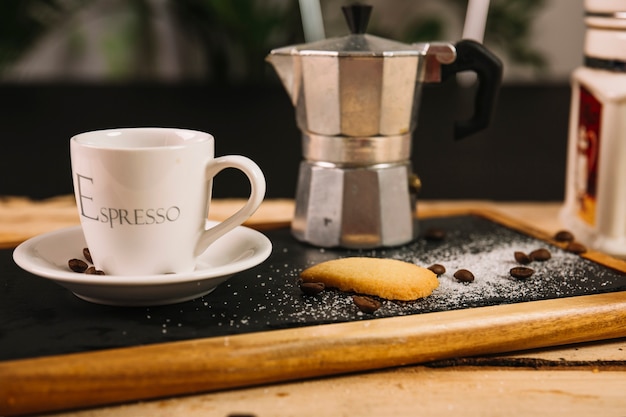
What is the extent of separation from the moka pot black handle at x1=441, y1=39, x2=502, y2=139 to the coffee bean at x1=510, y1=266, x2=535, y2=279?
224 millimetres

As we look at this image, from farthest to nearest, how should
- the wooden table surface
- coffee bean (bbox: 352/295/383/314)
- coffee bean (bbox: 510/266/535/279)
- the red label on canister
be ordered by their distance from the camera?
the red label on canister
coffee bean (bbox: 510/266/535/279)
coffee bean (bbox: 352/295/383/314)
the wooden table surface

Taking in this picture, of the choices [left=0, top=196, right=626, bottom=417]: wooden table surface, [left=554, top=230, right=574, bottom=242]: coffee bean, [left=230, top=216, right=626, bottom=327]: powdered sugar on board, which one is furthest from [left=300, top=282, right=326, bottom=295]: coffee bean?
[left=554, top=230, right=574, bottom=242]: coffee bean

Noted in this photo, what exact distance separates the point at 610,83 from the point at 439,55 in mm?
212

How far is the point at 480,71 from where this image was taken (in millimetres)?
867

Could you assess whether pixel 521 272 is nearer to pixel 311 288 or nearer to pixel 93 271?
pixel 311 288

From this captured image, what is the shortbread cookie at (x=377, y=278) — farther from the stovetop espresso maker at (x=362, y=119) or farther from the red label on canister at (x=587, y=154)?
the red label on canister at (x=587, y=154)

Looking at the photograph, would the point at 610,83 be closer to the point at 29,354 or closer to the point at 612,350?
the point at 612,350

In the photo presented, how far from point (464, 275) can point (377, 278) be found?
4.0 inches

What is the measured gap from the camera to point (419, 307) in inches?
25.3

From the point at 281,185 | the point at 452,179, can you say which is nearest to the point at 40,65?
the point at 281,185

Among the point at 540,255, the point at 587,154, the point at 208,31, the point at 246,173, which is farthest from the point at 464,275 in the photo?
the point at 208,31

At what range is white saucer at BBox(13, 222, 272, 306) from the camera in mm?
591

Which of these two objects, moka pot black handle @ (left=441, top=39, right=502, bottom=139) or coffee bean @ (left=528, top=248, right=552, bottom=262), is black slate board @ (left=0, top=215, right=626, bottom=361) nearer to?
coffee bean @ (left=528, top=248, right=552, bottom=262)

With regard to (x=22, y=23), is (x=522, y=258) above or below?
below
